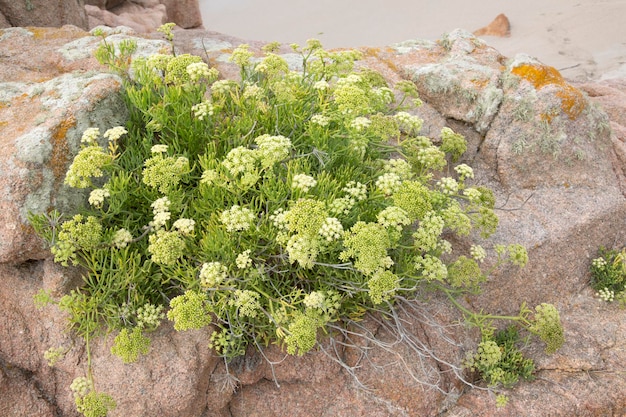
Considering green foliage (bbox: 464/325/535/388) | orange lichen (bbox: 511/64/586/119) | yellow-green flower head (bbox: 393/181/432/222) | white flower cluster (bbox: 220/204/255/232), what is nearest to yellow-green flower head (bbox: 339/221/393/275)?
yellow-green flower head (bbox: 393/181/432/222)

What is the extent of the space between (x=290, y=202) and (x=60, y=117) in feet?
7.57

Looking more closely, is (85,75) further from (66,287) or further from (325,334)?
(325,334)

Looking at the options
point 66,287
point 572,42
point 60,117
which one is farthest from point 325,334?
point 572,42

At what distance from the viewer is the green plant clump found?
3689 millimetres

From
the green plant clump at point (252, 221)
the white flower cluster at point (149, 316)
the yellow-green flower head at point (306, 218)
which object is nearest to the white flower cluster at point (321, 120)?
the green plant clump at point (252, 221)

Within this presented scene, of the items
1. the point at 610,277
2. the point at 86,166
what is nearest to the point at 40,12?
the point at 86,166

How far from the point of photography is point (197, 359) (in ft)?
13.4

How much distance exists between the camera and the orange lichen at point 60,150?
14.0ft

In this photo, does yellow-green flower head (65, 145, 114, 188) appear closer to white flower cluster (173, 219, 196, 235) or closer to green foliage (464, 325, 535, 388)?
white flower cluster (173, 219, 196, 235)

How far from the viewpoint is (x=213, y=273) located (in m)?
3.56

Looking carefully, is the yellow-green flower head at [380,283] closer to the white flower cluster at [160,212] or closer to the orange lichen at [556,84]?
the white flower cluster at [160,212]

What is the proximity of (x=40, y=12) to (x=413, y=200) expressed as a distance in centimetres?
801

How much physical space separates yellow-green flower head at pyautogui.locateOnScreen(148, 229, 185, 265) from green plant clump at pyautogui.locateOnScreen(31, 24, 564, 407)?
0.01 meters

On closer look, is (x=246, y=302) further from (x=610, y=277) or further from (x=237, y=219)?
(x=610, y=277)
